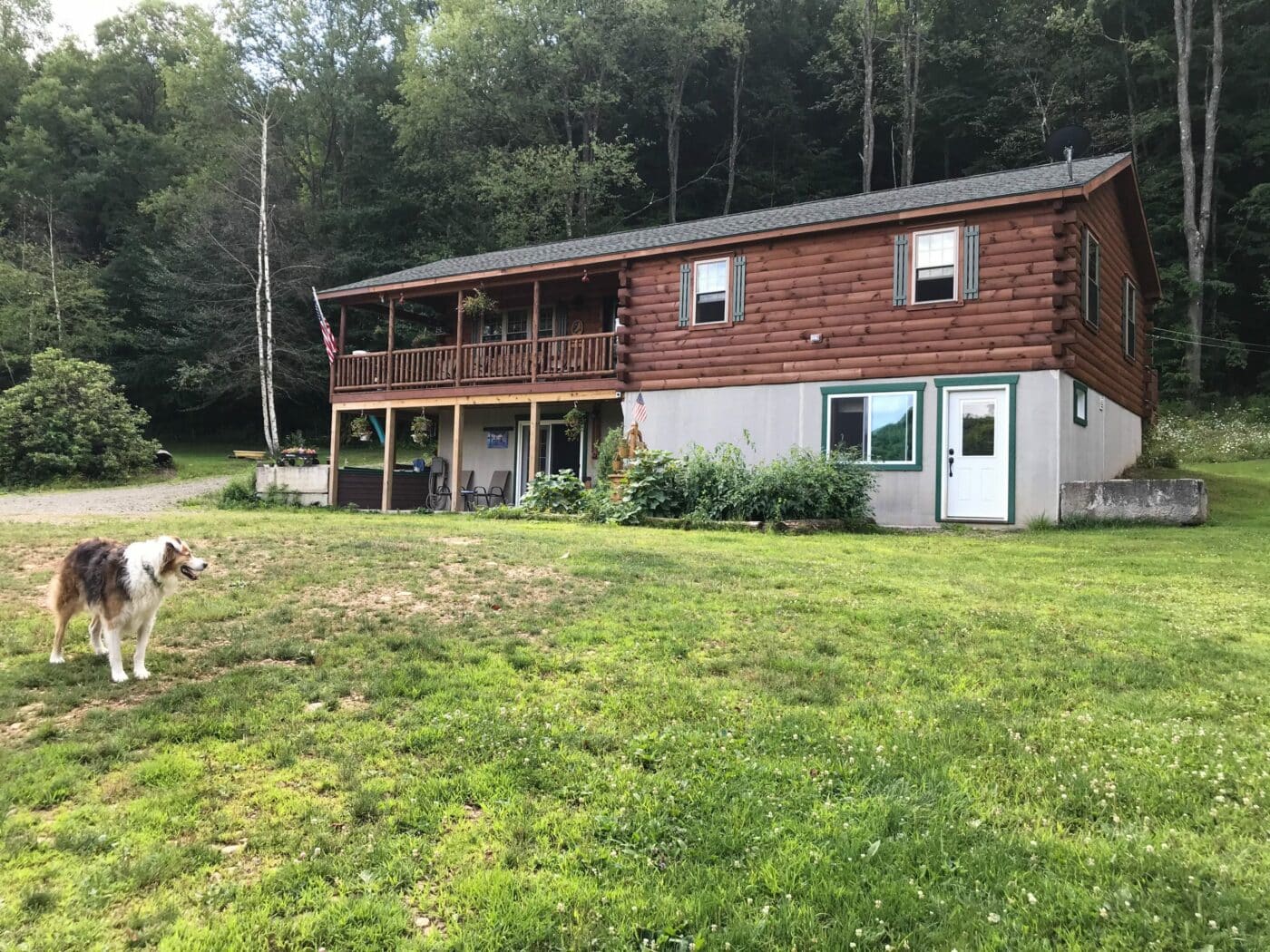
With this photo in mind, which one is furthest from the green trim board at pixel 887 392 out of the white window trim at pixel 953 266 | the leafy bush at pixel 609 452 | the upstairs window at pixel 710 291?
the leafy bush at pixel 609 452

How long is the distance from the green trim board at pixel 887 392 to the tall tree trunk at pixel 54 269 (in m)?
29.5

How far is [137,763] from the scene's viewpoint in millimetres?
3523

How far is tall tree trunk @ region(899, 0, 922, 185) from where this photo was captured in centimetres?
3372

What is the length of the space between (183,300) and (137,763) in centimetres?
3349

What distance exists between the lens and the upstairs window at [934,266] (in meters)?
13.8

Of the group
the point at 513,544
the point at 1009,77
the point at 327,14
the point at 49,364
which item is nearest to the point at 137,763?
the point at 513,544

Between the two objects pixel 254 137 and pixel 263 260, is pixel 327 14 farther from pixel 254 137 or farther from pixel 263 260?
pixel 263 260

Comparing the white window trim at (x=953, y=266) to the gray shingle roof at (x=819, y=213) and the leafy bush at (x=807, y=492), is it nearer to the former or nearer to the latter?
the gray shingle roof at (x=819, y=213)

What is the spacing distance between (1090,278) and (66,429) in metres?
25.6

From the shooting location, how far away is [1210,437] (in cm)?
2241

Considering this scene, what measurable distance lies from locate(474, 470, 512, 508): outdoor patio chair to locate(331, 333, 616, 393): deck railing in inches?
100

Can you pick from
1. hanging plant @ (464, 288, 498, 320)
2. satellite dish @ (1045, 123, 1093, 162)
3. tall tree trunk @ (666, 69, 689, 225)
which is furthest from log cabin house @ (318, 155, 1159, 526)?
tall tree trunk @ (666, 69, 689, 225)

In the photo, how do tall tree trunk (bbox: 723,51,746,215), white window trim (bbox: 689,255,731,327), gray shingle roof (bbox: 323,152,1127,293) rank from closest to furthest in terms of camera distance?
gray shingle roof (bbox: 323,152,1127,293)
white window trim (bbox: 689,255,731,327)
tall tree trunk (bbox: 723,51,746,215)

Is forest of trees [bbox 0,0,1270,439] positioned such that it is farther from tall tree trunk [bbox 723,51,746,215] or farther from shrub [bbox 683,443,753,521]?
shrub [bbox 683,443,753,521]
